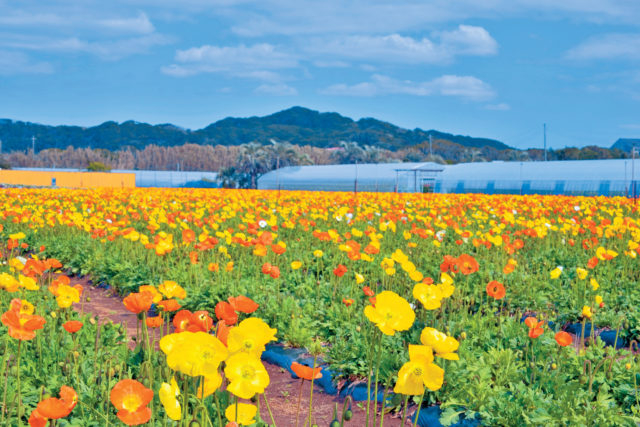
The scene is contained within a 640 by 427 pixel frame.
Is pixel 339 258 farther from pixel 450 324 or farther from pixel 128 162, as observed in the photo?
pixel 128 162

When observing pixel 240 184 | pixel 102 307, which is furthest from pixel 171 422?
pixel 240 184

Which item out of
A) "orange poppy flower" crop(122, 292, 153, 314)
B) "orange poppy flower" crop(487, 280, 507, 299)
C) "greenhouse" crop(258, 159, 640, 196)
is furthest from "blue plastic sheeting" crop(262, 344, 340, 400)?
"greenhouse" crop(258, 159, 640, 196)

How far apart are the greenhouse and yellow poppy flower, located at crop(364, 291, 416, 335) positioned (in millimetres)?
20732

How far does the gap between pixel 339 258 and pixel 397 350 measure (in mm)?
3246

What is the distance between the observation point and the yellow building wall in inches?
2259

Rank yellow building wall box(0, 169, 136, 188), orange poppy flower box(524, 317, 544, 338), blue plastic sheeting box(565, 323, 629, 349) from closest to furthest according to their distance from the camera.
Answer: orange poppy flower box(524, 317, 544, 338) → blue plastic sheeting box(565, 323, 629, 349) → yellow building wall box(0, 169, 136, 188)

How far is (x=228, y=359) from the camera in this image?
1633mm

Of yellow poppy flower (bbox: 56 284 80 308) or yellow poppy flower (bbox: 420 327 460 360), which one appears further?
yellow poppy flower (bbox: 56 284 80 308)

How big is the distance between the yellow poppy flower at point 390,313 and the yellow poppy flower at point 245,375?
1.40 ft

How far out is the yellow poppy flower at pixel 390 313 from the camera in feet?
6.16

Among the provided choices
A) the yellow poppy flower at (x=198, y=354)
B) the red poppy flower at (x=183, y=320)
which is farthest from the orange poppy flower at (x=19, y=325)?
the yellow poppy flower at (x=198, y=354)

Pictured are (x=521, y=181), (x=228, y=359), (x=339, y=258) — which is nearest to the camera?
(x=228, y=359)

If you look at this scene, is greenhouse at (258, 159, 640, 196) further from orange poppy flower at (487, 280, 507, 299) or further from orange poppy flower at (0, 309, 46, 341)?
orange poppy flower at (0, 309, 46, 341)

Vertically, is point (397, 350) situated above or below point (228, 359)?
below
